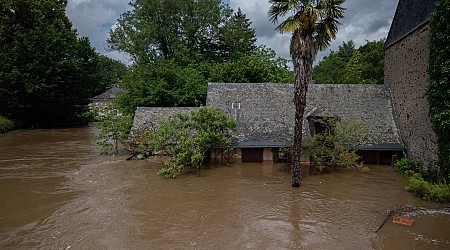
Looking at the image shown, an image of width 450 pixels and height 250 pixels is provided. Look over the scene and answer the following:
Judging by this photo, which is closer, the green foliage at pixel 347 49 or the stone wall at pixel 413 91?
the stone wall at pixel 413 91

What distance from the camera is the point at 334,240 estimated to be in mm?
9758

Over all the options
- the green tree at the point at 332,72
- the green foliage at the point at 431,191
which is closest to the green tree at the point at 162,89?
the green tree at the point at 332,72

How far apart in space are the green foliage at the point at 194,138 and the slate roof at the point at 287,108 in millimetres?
1342

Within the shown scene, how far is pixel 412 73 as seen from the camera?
17.0 meters

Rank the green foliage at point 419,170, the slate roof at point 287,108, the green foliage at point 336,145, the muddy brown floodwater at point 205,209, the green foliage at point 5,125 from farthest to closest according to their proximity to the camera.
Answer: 1. the green foliage at point 5,125
2. the slate roof at point 287,108
3. the green foliage at point 336,145
4. the green foliage at point 419,170
5. the muddy brown floodwater at point 205,209

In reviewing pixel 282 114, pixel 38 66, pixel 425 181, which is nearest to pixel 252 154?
pixel 282 114

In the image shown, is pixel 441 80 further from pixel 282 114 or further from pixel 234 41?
pixel 234 41

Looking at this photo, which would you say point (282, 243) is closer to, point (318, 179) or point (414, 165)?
point (318, 179)

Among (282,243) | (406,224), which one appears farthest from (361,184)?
(282,243)

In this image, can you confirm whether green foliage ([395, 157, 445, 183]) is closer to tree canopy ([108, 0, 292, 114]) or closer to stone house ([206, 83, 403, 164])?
stone house ([206, 83, 403, 164])

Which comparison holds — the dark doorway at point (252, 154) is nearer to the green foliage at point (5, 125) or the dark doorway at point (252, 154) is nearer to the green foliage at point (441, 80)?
the green foliage at point (441, 80)

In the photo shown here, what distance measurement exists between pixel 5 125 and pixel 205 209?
3032cm

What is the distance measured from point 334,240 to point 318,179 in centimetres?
659

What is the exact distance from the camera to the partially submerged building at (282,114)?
745 inches
